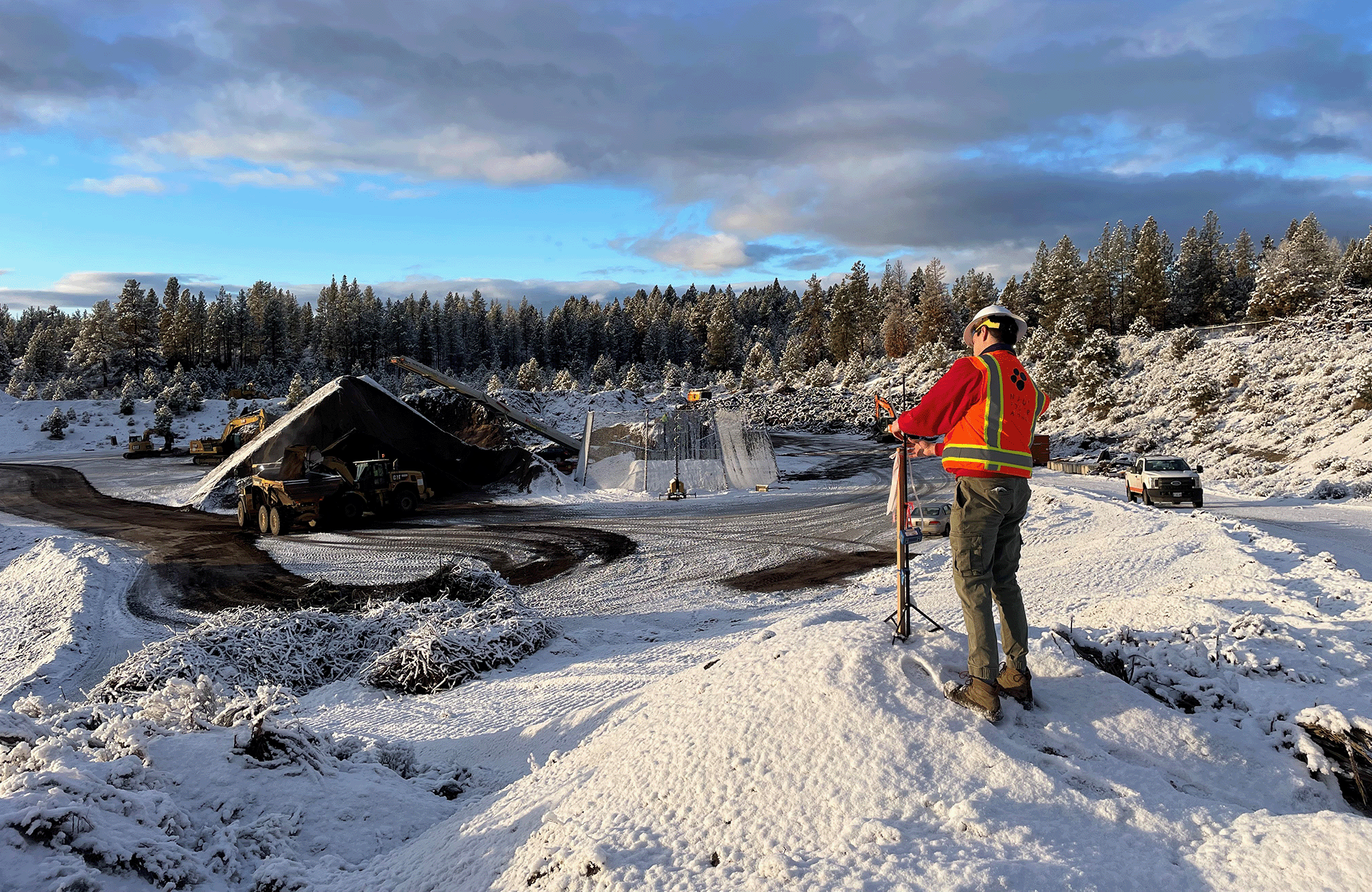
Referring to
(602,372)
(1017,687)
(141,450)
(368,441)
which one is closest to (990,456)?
(1017,687)

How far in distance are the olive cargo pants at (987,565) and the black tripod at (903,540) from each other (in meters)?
0.35

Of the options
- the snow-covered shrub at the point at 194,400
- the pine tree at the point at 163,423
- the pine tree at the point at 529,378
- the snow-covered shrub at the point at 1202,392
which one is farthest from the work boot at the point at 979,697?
the pine tree at the point at 529,378

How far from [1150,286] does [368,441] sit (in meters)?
59.9

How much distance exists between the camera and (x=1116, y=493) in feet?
68.3

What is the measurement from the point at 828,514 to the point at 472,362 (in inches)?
3764

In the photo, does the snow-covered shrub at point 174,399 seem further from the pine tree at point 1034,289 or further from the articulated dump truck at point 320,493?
the pine tree at point 1034,289

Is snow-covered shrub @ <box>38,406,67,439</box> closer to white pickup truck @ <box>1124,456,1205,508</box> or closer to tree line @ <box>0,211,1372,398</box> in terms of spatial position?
tree line @ <box>0,211,1372,398</box>

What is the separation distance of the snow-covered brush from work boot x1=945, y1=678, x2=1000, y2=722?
4.41 metres

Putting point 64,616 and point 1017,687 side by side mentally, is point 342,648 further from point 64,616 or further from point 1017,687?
point 1017,687

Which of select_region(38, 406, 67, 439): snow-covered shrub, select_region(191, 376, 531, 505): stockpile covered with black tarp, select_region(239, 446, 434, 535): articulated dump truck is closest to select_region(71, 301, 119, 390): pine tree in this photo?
select_region(38, 406, 67, 439): snow-covered shrub

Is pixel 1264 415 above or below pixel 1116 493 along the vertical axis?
above

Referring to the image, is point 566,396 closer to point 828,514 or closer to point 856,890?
point 828,514

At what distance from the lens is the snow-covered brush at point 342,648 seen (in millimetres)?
6254

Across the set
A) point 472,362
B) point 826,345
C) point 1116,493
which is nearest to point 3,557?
point 1116,493
